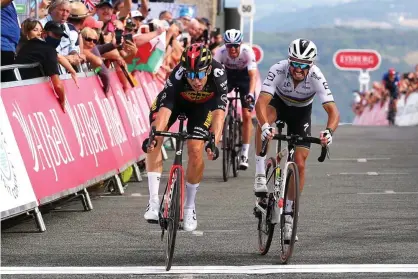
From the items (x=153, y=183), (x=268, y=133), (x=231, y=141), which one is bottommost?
(x=231, y=141)

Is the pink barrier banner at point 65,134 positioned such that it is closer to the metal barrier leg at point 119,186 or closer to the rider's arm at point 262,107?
the metal barrier leg at point 119,186

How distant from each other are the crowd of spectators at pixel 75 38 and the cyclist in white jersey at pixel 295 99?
2711mm

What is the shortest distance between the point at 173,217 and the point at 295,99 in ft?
7.29

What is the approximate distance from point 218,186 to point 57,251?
6374 millimetres

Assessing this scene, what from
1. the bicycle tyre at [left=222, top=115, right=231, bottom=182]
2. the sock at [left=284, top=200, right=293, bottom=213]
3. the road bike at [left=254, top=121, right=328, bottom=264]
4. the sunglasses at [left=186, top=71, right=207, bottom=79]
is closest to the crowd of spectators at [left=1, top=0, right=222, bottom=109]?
the bicycle tyre at [left=222, top=115, right=231, bottom=182]

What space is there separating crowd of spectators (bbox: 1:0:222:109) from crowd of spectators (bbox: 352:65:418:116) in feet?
76.4

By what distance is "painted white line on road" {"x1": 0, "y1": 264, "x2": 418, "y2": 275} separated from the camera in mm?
9953

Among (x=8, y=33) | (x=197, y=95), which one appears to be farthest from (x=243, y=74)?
(x=197, y=95)

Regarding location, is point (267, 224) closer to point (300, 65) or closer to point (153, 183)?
point (153, 183)

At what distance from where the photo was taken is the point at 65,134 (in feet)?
45.4

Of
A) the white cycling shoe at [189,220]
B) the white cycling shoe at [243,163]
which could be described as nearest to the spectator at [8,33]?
the white cycling shoe at [189,220]

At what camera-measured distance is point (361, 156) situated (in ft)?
75.0

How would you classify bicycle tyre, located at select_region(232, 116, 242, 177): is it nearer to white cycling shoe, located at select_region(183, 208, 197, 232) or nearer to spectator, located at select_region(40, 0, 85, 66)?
spectator, located at select_region(40, 0, 85, 66)

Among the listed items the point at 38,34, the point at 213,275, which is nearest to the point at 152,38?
the point at 38,34
